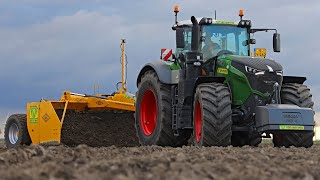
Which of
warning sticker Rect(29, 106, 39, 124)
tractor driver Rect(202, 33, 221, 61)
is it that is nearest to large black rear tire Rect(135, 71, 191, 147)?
tractor driver Rect(202, 33, 221, 61)

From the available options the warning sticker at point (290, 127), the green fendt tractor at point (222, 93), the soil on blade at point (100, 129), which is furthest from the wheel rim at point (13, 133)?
the warning sticker at point (290, 127)

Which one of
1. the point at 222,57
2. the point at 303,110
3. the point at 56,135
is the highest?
the point at 222,57

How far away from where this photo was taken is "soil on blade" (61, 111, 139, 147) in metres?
15.9

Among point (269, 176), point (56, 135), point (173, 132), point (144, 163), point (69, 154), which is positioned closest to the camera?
point (269, 176)

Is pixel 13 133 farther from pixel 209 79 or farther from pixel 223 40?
pixel 209 79

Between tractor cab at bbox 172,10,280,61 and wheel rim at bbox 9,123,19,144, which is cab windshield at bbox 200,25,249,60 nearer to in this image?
tractor cab at bbox 172,10,280,61

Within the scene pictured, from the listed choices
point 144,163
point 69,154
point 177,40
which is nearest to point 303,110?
point 177,40

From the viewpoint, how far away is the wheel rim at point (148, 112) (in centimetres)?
1332

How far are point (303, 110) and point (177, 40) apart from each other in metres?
2.48

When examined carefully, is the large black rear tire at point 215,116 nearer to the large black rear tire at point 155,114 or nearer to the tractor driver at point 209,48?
the tractor driver at point 209,48

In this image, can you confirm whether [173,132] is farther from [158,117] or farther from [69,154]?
[69,154]

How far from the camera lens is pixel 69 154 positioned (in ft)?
25.0

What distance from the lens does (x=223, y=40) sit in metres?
12.1

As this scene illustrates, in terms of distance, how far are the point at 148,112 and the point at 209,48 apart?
2255 millimetres
